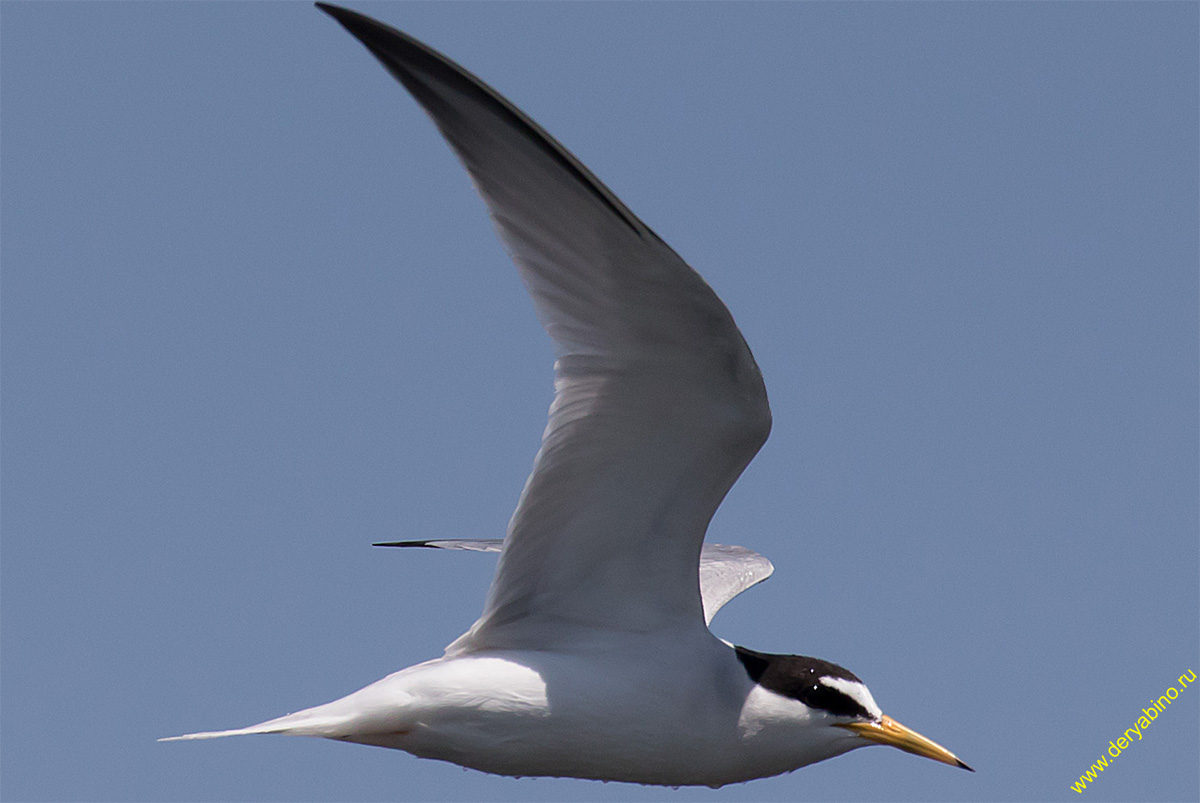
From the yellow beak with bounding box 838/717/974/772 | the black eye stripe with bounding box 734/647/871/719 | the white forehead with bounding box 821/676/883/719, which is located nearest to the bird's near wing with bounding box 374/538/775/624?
the black eye stripe with bounding box 734/647/871/719

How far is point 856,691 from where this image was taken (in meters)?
5.46

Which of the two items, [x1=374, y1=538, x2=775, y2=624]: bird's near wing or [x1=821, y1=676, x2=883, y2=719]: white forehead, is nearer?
[x1=821, y1=676, x2=883, y2=719]: white forehead

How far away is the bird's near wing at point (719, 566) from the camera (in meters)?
6.59

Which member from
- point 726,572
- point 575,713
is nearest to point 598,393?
point 575,713

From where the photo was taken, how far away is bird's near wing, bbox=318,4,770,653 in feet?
12.8

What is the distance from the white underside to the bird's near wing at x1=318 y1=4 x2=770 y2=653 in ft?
0.59

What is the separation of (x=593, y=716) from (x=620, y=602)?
20.2 inches

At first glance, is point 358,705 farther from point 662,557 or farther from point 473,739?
point 662,557

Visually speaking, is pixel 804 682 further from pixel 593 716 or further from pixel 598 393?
pixel 598 393

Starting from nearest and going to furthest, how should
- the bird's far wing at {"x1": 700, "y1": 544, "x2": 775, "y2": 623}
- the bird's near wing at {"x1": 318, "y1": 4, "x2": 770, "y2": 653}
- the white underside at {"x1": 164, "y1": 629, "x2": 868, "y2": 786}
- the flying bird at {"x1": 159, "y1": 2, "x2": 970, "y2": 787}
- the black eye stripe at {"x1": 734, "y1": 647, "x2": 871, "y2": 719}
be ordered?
1. the bird's near wing at {"x1": 318, "y1": 4, "x2": 770, "y2": 653}
2. the flying bird at {"x1": 159, "y1": 2, "x2": 970, "y2": 787}
3. the white underside at {"x1": 164, "y1": 629, "x2": 868, "y2": 786}
4. the black eye stripe at {"x1": 734, "y1": 647, "x2": 871, "y2": 719}
5. the bird's far wing at {"x1": 700, "y1": 544, "x2": 775, "y2": 623}

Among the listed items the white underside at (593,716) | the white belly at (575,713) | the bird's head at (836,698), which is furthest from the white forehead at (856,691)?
the white belly at (575,713)

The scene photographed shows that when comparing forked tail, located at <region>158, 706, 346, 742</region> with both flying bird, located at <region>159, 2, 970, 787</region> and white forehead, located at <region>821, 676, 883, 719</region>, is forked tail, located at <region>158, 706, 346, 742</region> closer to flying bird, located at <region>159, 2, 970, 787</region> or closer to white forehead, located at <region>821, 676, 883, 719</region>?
flying bird, located at <region>159, 2, 970, 787</region>

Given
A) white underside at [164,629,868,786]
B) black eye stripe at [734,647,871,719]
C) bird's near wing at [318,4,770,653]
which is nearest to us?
bird's near wing at [318,4,770,653]

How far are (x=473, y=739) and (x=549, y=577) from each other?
2.47 ft
